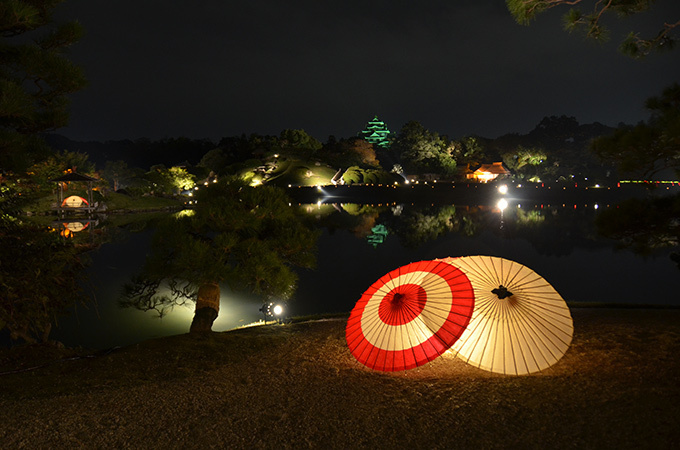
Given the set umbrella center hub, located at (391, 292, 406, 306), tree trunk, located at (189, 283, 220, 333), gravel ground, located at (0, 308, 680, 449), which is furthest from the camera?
tree trunk, located at (189, 283, 220, 333)

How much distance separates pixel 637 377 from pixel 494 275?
4.25ft

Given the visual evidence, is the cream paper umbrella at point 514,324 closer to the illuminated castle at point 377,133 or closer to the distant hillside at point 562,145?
the distant hillside at point 562,145

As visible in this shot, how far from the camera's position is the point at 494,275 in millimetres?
3836

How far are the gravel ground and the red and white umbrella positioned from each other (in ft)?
0.71

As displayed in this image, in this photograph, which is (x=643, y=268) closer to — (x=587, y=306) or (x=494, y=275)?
(x=587, y=306)

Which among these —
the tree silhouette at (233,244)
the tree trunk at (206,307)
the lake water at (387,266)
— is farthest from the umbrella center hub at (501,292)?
the tree trunk at (206,307)

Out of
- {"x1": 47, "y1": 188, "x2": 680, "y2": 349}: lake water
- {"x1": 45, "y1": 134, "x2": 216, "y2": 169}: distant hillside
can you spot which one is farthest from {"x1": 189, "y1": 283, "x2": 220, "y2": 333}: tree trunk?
{"x1": 45, "y1": 134, "x2": 216, "y2": 169}: distant hillside

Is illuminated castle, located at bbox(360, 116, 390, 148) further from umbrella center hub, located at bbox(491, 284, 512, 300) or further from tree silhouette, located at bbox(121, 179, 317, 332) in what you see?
umbrella center hub, located at bbox(491, 284, 512, 300)

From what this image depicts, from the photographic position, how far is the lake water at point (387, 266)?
8305 millimetres

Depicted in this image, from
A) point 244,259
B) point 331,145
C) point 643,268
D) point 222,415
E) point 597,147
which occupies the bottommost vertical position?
point 643,268

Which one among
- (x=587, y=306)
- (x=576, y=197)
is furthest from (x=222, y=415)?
(x=576, y=197)

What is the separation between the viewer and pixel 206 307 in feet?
23.6

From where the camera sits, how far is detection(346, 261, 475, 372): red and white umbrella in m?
3.46

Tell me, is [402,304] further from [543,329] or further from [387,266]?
[387,266]
